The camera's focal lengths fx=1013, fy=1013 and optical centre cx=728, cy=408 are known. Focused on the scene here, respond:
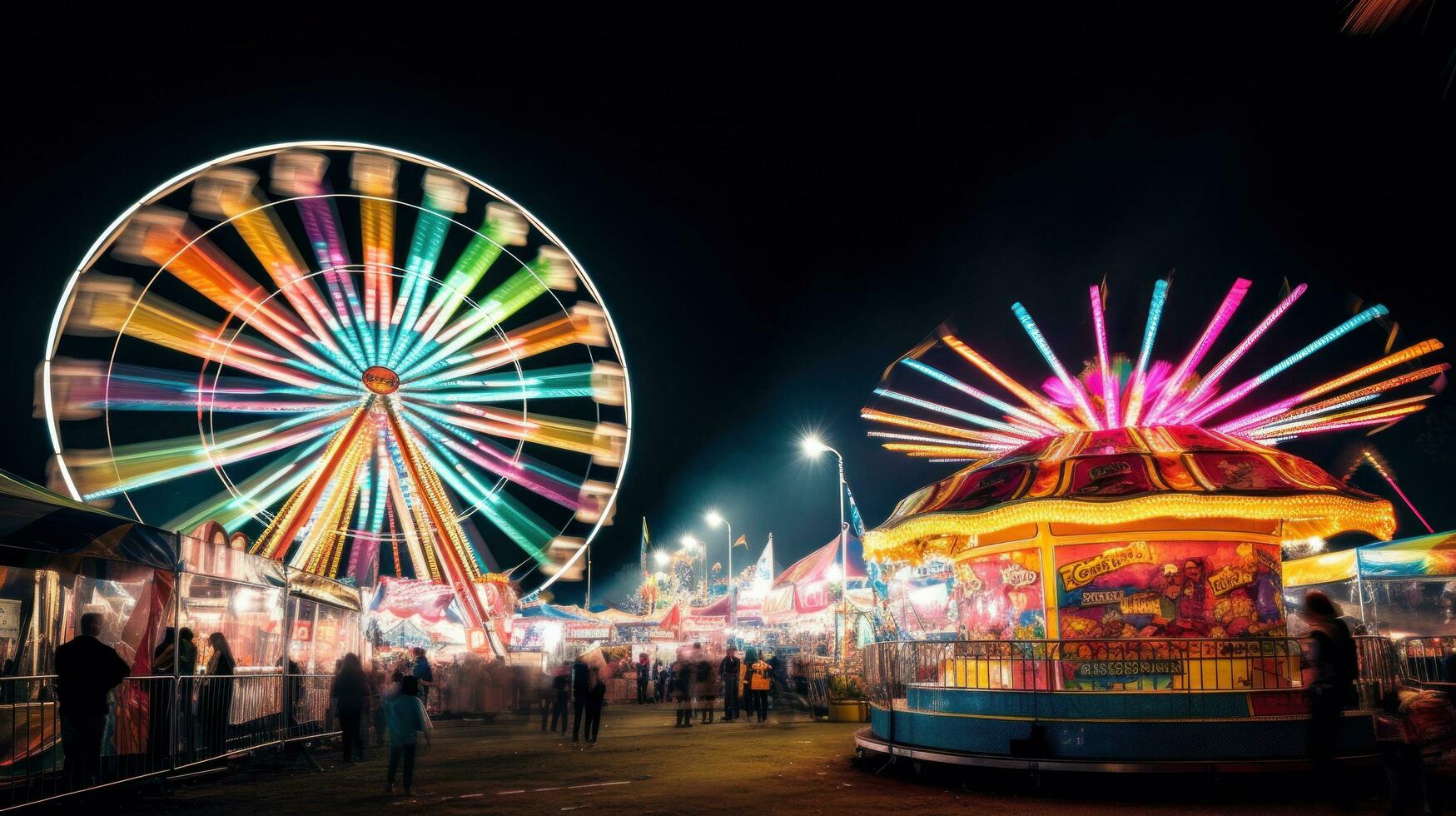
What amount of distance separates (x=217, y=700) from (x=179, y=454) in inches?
363

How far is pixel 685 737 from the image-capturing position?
16.7 metres

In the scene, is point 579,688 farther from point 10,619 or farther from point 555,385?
point 555,385

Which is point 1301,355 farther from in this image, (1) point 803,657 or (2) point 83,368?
(2) point 83,368

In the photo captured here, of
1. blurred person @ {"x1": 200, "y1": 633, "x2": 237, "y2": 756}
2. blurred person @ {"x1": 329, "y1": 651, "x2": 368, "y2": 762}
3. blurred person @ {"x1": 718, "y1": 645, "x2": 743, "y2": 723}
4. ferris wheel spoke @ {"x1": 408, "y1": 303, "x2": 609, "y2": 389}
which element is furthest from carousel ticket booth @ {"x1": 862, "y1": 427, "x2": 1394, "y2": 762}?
ferris wheel spoke @ {"x1": 408, "y1": 303, "x2": 609, "y2": 389}

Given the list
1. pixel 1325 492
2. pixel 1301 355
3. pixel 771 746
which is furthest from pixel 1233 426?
pixel 771 746

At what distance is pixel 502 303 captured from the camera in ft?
72.1

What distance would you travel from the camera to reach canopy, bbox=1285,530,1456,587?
1738cm

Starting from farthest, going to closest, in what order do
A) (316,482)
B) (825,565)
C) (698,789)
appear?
(825,565) → (316,482) → (698,789)

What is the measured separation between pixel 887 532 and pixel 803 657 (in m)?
12.9

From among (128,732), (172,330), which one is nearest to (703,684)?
(172,330)

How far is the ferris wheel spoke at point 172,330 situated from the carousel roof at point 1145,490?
509 inches

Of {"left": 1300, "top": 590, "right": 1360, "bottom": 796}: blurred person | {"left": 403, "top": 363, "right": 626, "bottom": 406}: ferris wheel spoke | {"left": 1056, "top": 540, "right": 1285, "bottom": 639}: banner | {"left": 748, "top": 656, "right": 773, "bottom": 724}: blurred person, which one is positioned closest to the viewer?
{"left": 1300, "top": 590, "right": 1360, "bottom": 796}: blurred person

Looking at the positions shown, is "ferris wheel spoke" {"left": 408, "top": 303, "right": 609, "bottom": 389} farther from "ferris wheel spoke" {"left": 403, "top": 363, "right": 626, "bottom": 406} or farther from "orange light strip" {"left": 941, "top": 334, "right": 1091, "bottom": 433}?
"orange light strip" {"left": 941, "top": 334, "right": 1091, "bottom": 433}

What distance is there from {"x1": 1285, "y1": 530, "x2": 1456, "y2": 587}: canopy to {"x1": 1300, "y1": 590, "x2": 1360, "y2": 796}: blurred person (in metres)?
12.1
